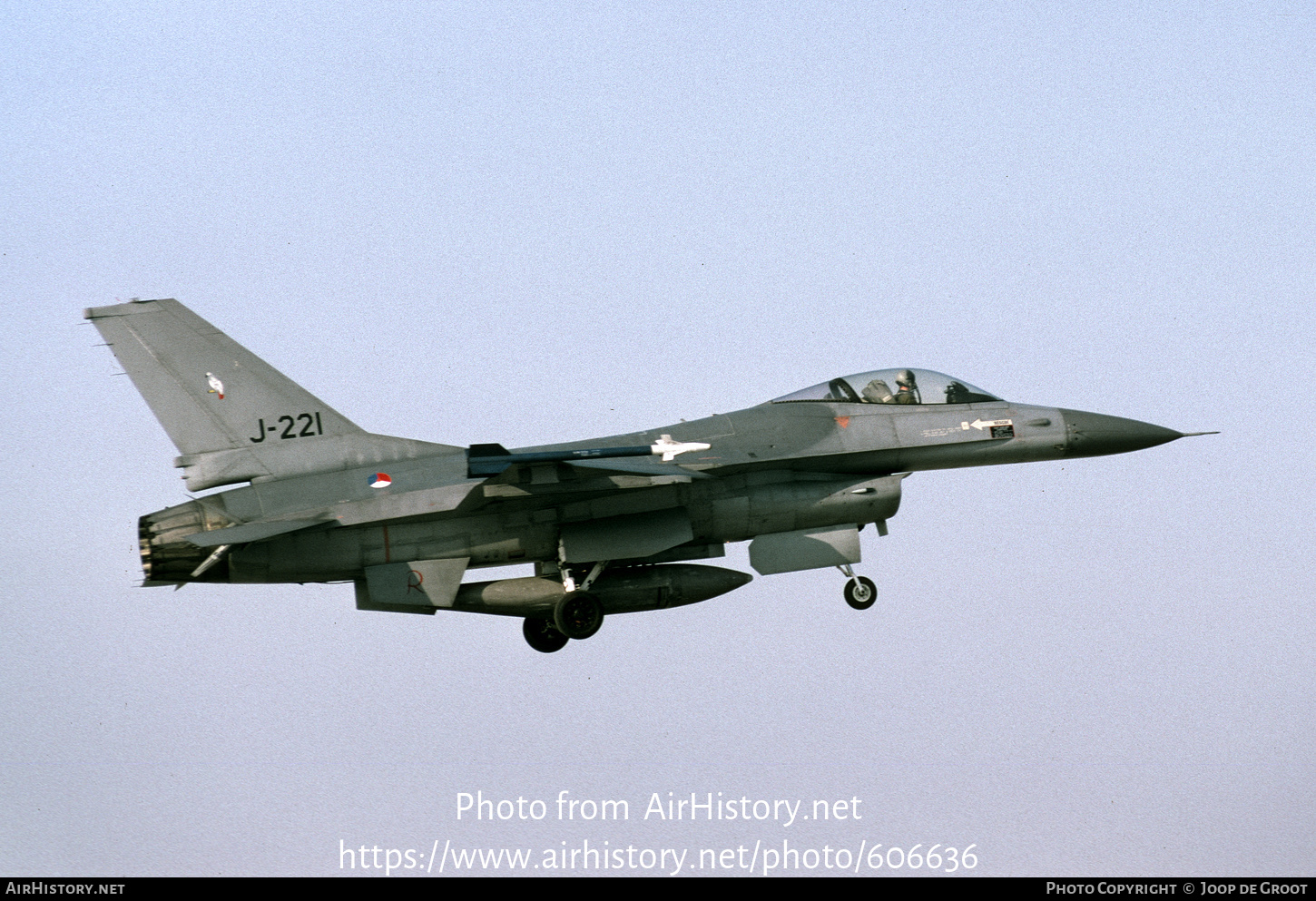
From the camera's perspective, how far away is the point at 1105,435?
73.8 feet

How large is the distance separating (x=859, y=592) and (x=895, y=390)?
2.66m

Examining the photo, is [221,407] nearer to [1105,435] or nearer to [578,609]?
[578,609]

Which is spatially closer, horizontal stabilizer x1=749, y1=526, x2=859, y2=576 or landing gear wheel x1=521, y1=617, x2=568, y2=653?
horizontal stabilizer x1=749, y1=526, x2=859, y2=576

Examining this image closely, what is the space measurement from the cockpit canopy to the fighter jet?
50 millimetres

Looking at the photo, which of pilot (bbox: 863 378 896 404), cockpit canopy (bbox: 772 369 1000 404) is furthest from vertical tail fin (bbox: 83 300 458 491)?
pilot (bbox: 863 378 896 404)

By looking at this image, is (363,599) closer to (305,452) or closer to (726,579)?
(305,452)

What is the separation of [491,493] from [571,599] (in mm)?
1942

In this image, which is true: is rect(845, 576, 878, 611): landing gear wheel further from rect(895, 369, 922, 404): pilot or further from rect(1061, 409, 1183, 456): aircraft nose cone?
rect(1061, 409, 1183, 456): aircraft nose cone

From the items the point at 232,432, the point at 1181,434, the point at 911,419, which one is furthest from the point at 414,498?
the point at 1181,434

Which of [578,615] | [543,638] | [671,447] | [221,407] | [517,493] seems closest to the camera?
[517,493]

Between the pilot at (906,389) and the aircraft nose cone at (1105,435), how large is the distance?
196cm

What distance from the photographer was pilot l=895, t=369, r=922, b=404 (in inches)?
875

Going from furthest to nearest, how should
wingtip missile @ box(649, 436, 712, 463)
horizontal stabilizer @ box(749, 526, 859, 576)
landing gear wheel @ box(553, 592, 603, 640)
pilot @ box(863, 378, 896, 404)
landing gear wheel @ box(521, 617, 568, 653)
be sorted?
pilot @ box(863, 378, 896, 404) < landing gear wheel @ box(521, 617, 568, 653) < horizontal stabilizer @ box(749, 526, 859, 576) < landing gear wheel @ box(553, 592, 603, 640) < wingtip missile @ box(649, 436, 712, 463)

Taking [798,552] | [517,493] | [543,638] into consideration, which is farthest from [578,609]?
[798,552]
